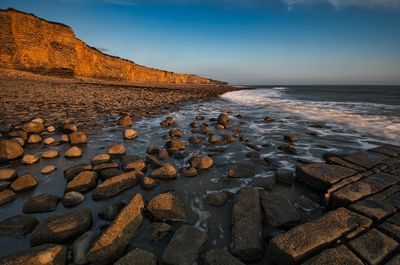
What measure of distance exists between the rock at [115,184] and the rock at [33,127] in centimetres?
398

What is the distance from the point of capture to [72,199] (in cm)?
293

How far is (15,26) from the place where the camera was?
1093 inches

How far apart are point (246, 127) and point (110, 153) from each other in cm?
494

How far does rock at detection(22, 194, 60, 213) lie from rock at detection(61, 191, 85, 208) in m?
0.12

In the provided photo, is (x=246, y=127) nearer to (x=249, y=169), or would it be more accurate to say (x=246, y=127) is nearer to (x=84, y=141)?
(x=249, y=169)

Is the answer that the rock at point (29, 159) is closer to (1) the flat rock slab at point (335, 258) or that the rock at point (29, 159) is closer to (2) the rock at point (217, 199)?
(2) the rock at point (217, 199)

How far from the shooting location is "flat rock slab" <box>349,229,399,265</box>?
1873 millimetres

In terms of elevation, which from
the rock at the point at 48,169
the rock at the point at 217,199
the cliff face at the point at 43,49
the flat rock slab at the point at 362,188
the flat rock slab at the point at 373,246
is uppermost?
the cliff face at the point at 43,49

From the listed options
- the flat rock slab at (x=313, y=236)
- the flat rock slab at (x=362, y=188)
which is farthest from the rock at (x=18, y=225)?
the flat rock slab at (x=362, y=188)

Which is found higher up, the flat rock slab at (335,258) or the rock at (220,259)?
the flat rock slab at (335,258)

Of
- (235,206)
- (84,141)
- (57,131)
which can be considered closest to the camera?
(235,206)

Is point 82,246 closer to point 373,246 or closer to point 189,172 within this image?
point 189,172

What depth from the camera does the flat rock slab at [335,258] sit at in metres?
1.80

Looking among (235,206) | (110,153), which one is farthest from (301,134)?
(110,153)
